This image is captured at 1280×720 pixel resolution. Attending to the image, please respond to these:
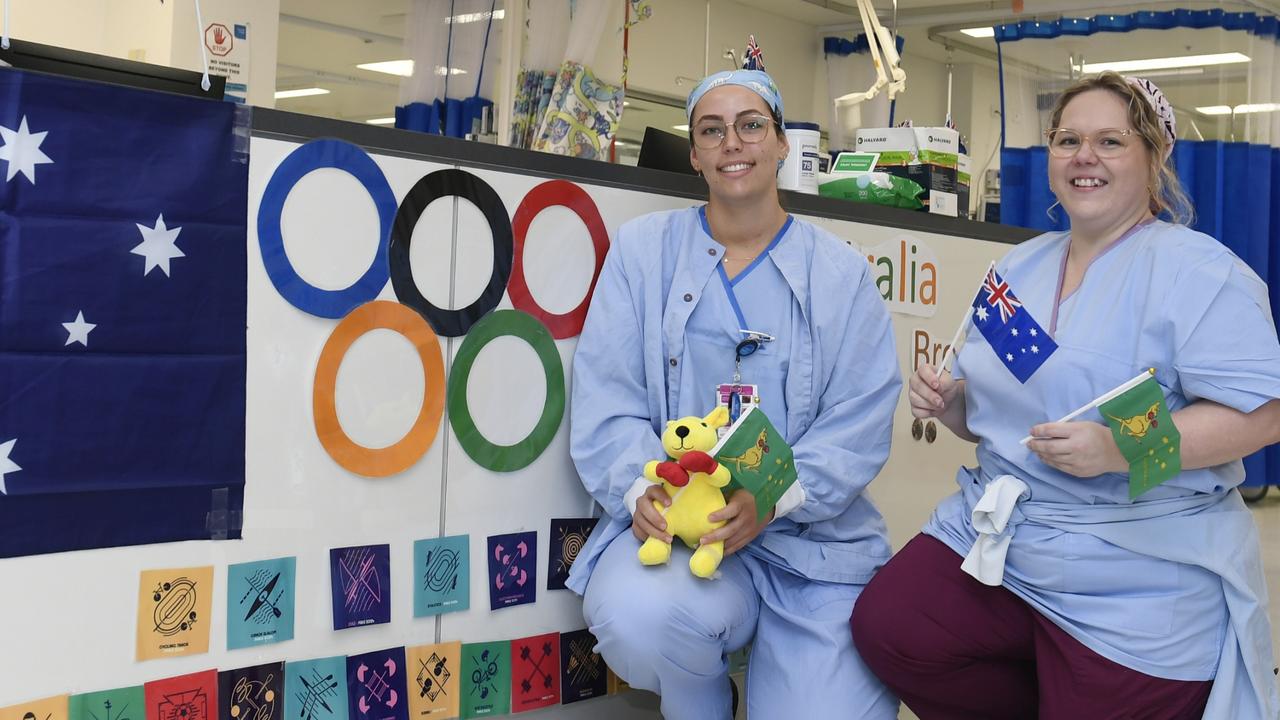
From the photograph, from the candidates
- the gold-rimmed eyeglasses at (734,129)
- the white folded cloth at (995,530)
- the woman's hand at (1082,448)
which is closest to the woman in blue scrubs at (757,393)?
the gold-rimmed eyeglasses at (734,129)

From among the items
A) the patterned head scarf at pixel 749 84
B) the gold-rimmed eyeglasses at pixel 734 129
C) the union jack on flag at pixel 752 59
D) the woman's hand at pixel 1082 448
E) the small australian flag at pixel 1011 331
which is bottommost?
the woman's hand at pixel 1082 448

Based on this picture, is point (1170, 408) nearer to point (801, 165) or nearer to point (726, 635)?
point (726, 635)

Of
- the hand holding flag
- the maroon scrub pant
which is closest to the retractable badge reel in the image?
the maroon scrub pant

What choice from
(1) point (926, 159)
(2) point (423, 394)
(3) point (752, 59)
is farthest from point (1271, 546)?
(2) point (423, 394)

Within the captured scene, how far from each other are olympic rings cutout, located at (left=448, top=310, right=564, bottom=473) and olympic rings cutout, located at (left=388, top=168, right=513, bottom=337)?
29 mm

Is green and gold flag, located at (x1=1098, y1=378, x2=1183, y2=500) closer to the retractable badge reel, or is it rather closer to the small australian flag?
the small australian flag

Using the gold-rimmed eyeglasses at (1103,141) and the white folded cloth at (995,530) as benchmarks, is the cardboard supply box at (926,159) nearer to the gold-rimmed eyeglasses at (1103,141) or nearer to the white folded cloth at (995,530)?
the gold-rimmed eyeglasses at (1103,141)

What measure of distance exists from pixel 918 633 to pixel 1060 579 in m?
0.22

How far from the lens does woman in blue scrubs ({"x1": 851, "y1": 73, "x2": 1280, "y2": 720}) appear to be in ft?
5.16

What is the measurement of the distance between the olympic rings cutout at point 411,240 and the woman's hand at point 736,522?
48 cm

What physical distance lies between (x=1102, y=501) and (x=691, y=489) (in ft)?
1.91

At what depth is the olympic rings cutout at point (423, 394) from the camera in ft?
5.49

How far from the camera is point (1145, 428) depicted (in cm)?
151

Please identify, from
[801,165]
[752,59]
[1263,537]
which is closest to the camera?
[752,59]
